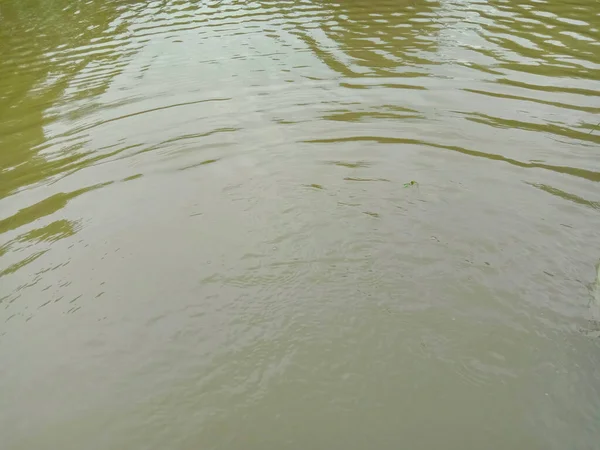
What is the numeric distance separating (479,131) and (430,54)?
2.61 metres

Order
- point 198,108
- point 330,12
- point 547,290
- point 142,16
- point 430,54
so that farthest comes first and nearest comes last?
point 142,16 < point 330,12 < point 430,54 < point 198,108 < point 547,290

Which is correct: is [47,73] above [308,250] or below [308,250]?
above

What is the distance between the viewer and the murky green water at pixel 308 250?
3.46m

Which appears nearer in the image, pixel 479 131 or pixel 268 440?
pixel 268 440

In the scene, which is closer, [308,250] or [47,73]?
[308,250]

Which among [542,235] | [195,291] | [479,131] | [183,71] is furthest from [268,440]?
[183,71]

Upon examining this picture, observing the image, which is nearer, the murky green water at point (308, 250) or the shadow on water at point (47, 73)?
the murky green water at point (308, 250)

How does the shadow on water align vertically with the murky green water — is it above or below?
above

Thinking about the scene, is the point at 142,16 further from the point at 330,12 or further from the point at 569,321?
the point at 569,321

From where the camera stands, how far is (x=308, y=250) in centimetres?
471

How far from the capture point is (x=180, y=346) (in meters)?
3.94

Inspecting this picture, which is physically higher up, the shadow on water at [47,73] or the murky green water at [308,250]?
the shadow on water at [47,73]

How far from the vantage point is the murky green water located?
3463mm

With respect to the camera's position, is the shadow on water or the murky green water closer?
the murky green water
